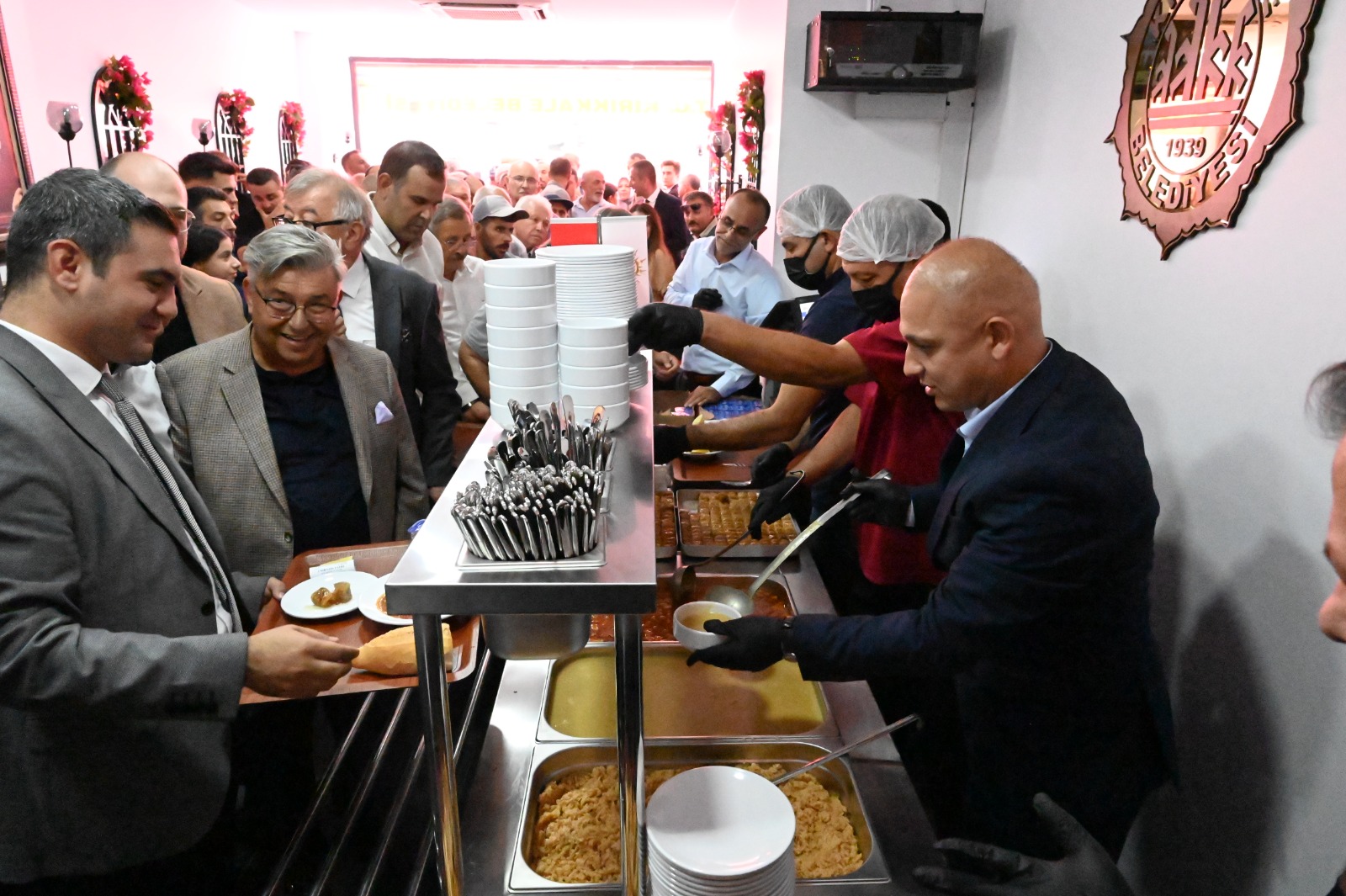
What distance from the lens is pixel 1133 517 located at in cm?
127

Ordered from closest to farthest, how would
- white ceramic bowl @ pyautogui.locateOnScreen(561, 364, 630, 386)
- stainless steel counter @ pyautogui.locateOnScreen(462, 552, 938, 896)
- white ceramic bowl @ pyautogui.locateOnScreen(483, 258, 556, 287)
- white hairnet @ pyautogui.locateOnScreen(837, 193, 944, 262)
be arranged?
stainless steel counter @ pyautogui.locateOnScreen(462, 552, 938, 896) → white ceramic bowl @ pyautogui.locateOnScreen(483, 258, 556, 287) → white ceramic bowl @ pyautogui.locateOnScreen(561, 364, 630, 386) → white hairnet @ pyautogui.locateOnScreen(837, 193, 944, 262)

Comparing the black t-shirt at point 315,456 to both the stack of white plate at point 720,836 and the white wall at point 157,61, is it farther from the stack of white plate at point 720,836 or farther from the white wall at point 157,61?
the white wall at point 157,61

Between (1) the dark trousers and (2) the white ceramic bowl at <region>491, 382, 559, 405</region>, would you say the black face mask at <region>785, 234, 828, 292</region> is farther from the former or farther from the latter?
(2) the white ceramic bowl at <region>491, 382, 559, 405</region>

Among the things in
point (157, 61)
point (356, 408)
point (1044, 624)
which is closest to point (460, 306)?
point (356, 408)

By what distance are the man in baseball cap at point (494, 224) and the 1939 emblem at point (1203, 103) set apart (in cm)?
253

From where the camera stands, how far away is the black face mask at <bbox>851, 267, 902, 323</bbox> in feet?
7.60

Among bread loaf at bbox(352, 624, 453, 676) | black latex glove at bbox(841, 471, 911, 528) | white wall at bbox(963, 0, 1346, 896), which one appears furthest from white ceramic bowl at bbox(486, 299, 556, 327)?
white wall at bbox(963, 0, 1346, 896)

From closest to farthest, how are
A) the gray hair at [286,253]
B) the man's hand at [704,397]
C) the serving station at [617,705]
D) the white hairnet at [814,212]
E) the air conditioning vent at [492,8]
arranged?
the serving station at [617,705] < the gray hair at [286,253] < the white hairnet at [814,212] < the man's hand at [704,397] < the air conditioning vent at [492,8]

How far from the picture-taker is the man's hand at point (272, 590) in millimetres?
1664

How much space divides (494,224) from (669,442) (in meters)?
2.09

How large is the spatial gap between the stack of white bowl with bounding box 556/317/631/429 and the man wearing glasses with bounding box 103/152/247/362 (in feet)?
4.69

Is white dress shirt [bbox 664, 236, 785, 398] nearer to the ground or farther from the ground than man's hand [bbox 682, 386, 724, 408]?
farther from the ground

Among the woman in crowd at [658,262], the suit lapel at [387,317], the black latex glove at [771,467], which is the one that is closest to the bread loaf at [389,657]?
the suit lapel at [387,317]

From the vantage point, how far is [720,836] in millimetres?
1122
